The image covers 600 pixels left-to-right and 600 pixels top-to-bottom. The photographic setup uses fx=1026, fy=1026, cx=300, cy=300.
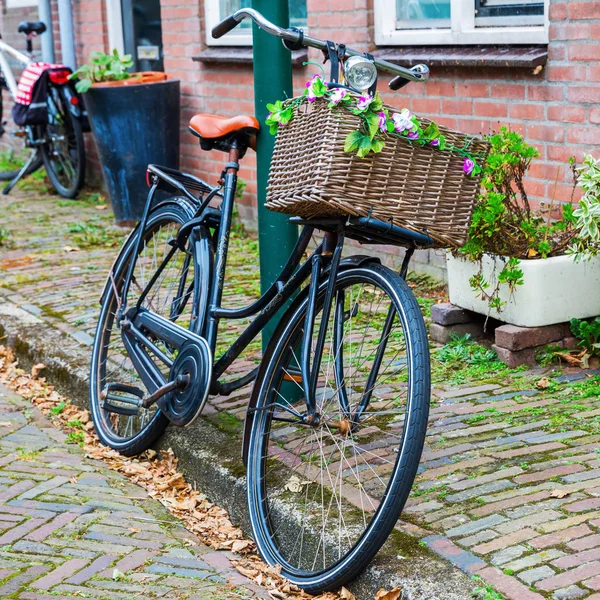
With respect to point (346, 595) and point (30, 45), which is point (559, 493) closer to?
point (346, 595)

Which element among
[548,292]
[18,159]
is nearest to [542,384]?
[548,292]

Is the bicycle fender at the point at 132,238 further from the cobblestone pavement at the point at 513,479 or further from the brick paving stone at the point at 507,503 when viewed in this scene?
the brick paving stone at the point at 507,503

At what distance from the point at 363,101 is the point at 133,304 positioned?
6.72ft

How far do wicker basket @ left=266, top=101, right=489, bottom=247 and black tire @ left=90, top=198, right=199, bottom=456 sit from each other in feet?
3.16

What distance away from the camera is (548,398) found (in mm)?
4059

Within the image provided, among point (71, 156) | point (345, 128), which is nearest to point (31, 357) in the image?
point (345, 128)

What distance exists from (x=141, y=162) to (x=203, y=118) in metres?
4.55

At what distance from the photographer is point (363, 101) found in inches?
110

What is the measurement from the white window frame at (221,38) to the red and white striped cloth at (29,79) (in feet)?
6.21

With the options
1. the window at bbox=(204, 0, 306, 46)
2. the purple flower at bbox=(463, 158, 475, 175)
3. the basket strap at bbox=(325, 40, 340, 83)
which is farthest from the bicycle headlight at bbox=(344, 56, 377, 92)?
the window at bbox=(204, 0, 306, 46)

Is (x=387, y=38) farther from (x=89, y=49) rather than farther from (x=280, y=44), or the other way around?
(x=89, y=49)

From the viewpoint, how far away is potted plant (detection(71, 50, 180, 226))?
26.2 ft

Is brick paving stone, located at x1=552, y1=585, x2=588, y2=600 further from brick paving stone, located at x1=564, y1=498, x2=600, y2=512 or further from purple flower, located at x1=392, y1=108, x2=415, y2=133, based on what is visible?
purple flower, located at x1=392, y1=108, x2=415, y2=133

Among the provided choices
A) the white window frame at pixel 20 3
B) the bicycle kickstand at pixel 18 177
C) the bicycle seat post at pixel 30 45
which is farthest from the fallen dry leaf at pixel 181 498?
the white window frame at pixel 20 3
